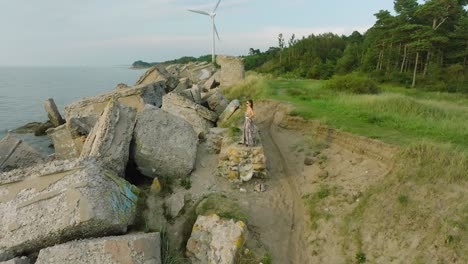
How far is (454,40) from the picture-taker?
3434 centimetres

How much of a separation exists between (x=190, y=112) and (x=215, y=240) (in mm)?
8768

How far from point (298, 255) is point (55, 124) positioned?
2053 cm

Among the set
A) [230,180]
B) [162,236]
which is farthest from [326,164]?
[162,236]

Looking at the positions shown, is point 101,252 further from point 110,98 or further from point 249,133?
point 110,98

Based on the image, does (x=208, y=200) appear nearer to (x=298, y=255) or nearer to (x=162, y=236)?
(x=162, y=236)

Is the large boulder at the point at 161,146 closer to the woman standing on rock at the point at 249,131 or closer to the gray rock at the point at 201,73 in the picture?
the woman standing on rock at the point at 249,131

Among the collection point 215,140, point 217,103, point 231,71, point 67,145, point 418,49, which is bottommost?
point 67,145

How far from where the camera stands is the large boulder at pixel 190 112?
16.9m

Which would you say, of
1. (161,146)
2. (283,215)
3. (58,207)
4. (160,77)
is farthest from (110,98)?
(283,215)

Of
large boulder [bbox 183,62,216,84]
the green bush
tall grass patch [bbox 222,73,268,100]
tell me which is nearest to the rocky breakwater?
tall grass patch [bbox 222,73,268,100]

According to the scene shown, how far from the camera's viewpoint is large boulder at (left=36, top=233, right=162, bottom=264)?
715 centimetres

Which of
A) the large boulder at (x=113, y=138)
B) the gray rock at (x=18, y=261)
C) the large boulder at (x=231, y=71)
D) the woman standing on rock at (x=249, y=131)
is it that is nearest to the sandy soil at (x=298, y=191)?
the woman standing on rock at (x=249, y=131)

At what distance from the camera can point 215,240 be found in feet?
30.0

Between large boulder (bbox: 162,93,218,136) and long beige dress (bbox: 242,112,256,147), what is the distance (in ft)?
14.3
